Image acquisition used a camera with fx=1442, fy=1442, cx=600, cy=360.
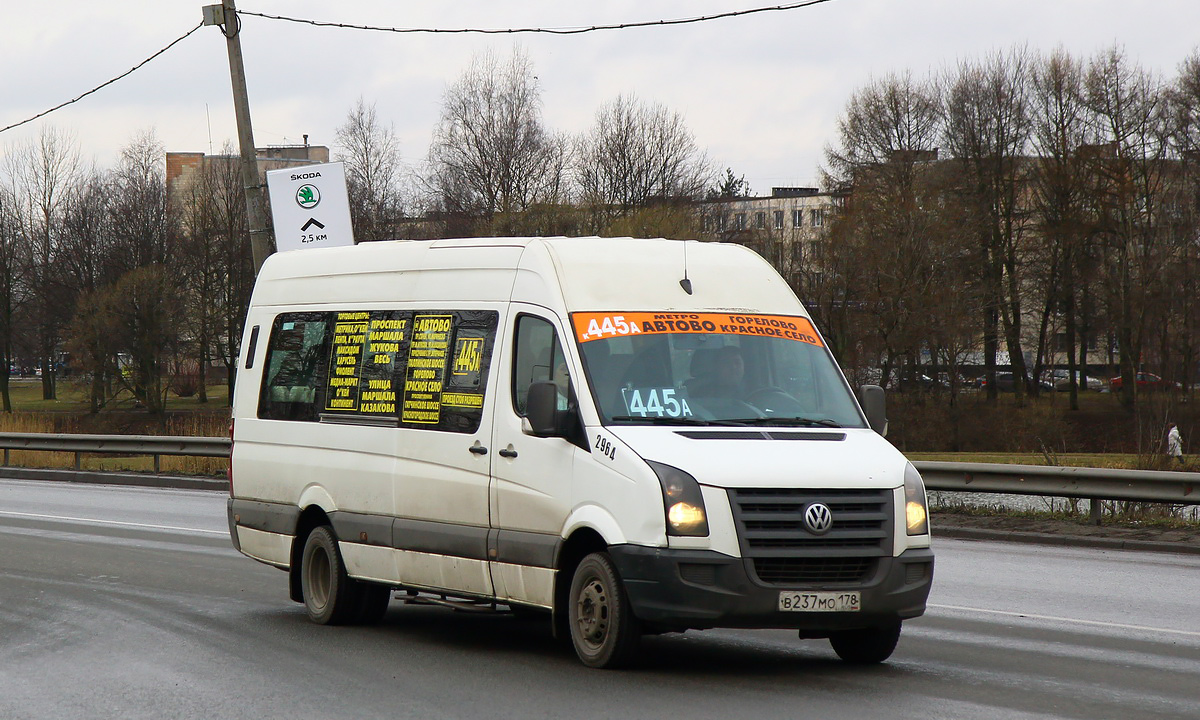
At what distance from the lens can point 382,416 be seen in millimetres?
9320

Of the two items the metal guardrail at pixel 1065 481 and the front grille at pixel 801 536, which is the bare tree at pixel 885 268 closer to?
the metal guardrail at pixel 1065 481

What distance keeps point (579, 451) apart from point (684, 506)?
0.83 meters

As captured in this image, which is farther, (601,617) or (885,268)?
(885,268)

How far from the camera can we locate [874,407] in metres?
8.30

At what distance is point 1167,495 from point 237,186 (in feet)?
203

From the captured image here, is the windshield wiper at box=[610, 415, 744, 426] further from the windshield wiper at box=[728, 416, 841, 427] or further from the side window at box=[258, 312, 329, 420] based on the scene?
the side window at box=[258, 312, 329, 420]

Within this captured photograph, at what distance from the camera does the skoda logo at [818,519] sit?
278 inches

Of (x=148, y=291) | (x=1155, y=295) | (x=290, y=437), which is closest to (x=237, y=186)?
(x=148, y=291)

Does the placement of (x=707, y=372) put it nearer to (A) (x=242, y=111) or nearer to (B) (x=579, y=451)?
(B) (x=579, y=451)

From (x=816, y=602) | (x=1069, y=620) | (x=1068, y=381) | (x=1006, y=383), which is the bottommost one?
(x=1068, y=381)

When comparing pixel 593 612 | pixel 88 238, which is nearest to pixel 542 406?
pixel 593 612

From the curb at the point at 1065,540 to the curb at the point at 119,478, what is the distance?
12.1 m

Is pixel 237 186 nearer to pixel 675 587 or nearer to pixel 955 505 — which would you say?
pixel 955 505

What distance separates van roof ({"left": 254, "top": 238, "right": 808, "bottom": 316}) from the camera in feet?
27.3
